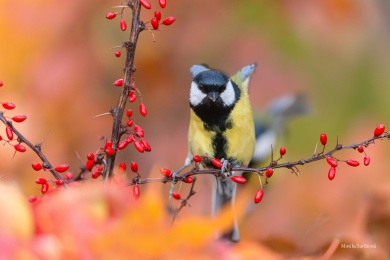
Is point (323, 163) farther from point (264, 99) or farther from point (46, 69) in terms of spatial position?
point (46, 69)

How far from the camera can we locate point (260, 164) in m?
1.56

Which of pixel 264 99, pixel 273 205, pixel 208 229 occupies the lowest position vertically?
pixel 273 205

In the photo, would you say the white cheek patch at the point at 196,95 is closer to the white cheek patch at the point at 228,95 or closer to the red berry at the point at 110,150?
the white cheek patch at the point at 228,95

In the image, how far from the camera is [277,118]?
5.93ft

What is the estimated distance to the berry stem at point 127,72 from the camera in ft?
1.93

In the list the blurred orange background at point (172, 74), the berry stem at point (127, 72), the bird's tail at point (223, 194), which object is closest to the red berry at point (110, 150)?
the berry stem at point (127, 72)

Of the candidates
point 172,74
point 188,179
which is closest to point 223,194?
point 172,74

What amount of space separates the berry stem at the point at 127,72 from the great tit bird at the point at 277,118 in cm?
102

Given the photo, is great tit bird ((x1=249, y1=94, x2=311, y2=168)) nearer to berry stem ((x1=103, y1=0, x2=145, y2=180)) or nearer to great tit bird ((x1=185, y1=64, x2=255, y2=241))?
great tit bird ((x1=185, y1=64, x2=255, y2=241))

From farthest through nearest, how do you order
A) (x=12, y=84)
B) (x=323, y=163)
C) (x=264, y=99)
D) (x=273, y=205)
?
(x=264, y=99) < (x=323, y=163) < (x=273, y=205) < (x=12, y=84)

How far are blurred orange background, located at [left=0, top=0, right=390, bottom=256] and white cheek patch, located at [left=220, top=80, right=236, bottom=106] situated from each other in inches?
8.1

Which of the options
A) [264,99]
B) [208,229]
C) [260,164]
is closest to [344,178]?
[260,164]

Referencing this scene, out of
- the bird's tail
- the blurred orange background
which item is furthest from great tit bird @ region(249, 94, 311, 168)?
the bird's tail

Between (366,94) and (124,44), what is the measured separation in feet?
5.04
